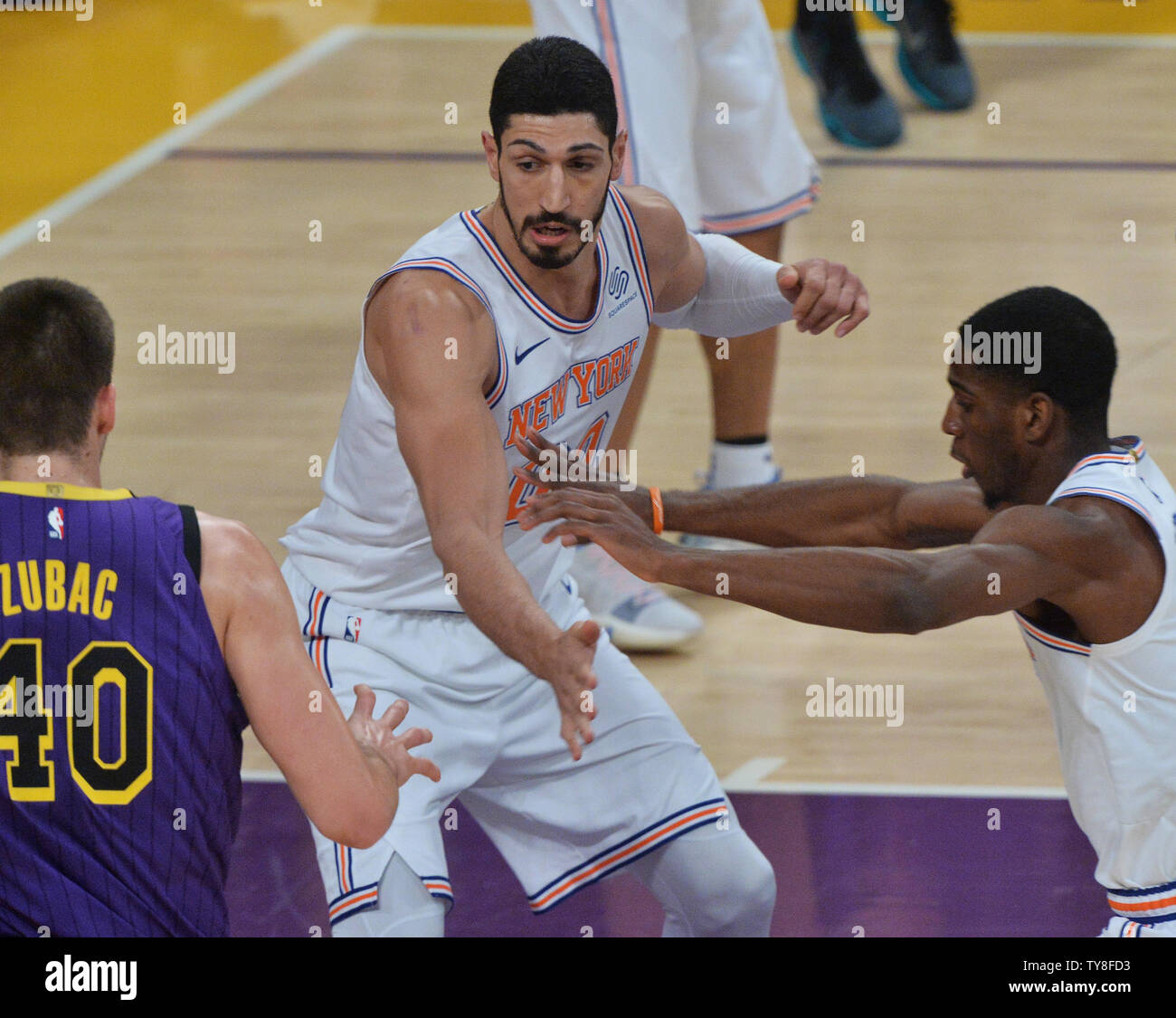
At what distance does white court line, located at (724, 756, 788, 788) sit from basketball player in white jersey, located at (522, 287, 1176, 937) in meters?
1.26

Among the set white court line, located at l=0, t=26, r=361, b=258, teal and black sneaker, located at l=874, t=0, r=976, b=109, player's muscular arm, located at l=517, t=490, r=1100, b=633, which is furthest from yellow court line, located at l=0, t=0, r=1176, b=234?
player's muscular arm, located at l=517, t=490, r=1100, b=633

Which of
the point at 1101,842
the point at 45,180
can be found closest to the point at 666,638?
the point at 1101,842

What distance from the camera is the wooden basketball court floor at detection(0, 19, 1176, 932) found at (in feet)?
16.0

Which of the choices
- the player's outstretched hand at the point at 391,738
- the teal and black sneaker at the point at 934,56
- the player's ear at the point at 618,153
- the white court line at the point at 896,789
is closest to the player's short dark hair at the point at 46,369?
the player's outstretched hand at the point at 391,738

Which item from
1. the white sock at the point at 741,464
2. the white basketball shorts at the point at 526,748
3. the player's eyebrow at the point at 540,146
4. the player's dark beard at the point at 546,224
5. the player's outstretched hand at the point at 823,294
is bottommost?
the white basketball shorts at the point at 526,748

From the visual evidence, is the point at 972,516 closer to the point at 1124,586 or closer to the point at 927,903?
the point at 1124,586

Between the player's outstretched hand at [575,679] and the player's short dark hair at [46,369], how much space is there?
2.62 feet

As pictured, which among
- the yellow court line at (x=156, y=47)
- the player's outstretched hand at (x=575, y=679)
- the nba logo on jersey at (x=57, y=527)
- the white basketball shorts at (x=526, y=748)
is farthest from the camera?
the yellow court line at (x=156, y=47)

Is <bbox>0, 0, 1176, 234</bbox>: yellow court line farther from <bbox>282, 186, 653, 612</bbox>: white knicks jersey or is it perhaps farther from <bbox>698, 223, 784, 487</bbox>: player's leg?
<bbox>282, 186, 653, 612</bbox>: white knicks jersey

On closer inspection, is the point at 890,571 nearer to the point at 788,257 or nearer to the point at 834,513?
the point at 834,513

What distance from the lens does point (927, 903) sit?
3928 mm

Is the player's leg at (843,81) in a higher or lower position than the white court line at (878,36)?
lower

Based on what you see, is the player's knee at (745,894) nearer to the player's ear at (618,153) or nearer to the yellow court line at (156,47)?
the player's ear at (618,153)

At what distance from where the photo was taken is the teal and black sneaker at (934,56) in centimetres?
1034
